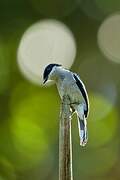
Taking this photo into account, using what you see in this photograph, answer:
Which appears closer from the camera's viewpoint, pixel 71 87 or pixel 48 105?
pixel 71 87

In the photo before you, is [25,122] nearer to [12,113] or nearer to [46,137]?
[12,113]

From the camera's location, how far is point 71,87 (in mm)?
3312

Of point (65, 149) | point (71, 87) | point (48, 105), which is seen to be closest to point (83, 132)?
point (71, 87)

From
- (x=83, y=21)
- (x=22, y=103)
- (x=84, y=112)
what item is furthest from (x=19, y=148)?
(x=84, y=112)

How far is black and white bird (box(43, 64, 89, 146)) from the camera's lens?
328 centimetres

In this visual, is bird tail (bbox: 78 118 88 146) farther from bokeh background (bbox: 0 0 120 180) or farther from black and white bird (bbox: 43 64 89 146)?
bokeh background (bbox: 0 0 120 180)

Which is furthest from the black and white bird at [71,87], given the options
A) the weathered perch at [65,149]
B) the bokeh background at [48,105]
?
the bokeh background at [48,105]

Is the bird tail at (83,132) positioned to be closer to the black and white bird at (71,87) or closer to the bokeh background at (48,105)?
the black and white bird at (71,87)

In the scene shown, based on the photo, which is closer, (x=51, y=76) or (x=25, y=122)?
(x=51, y=76)

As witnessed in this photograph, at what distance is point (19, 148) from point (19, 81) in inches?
81.4

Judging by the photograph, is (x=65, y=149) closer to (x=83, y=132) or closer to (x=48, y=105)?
(x=83, y=132)

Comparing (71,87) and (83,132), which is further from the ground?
(71,87)

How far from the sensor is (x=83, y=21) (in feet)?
57.9

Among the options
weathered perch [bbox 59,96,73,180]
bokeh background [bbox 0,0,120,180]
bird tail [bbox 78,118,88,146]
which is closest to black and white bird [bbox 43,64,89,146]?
bird tail [bbox 78,118,88,146]
